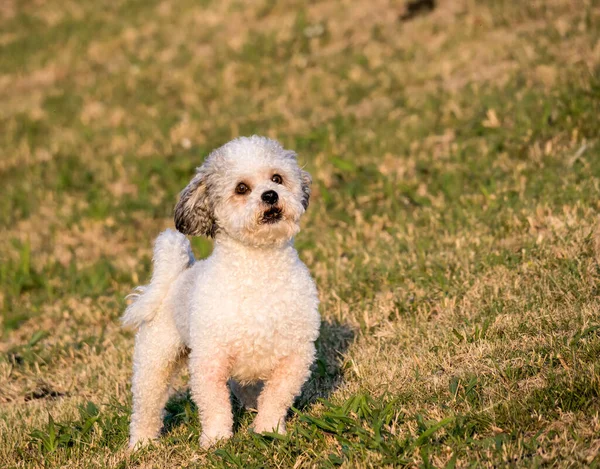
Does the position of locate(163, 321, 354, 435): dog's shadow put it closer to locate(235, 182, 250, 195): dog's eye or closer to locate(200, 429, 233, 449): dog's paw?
locate(200, 429, 233, 449): dog's paw

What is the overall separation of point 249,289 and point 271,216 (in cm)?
52

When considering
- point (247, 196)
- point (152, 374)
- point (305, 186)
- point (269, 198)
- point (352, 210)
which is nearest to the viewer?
point (269, 198)

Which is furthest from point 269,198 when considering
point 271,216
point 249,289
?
point 249,289

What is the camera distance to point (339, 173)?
11.8 metres

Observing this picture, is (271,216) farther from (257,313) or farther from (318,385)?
(318,385)

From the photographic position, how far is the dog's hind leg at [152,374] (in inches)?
235

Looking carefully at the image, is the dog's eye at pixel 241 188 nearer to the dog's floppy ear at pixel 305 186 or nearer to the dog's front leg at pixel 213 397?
the dog's floppy ear at pixel 305 186

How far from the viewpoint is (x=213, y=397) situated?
525 centimetres

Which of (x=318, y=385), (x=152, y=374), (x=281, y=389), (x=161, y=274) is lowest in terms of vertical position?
(x=318, y=385)

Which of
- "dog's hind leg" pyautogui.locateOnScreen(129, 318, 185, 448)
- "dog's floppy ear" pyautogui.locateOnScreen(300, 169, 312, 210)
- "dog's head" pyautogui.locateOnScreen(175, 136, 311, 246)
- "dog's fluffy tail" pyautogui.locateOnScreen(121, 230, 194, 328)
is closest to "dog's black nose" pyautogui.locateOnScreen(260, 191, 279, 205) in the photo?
"dog's head" pyautogui.locateOnScreen(175, 136, 311, 246)

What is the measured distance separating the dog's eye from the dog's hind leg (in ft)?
4.14

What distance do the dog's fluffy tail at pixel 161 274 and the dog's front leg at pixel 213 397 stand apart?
88 cm

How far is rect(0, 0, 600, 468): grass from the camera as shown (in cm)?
520

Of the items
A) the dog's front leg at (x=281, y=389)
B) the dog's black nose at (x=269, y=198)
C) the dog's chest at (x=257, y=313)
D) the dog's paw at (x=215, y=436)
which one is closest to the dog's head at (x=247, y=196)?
the dog's black nose at (x=269, y=198)
